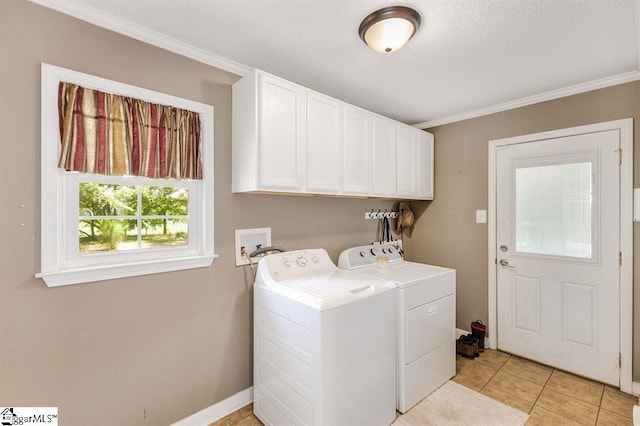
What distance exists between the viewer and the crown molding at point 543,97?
222 centimetres

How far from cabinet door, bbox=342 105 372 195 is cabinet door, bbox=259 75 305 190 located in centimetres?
44

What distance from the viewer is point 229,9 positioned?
1500 millimetres

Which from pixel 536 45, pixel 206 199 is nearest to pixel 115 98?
pixel 206 199

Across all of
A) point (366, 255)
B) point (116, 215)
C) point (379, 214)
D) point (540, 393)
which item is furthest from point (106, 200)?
point (540, 393)

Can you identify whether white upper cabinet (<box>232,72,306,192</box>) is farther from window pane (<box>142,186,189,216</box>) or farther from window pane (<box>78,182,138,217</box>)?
window pane (<box>78,182,138,217</box>)

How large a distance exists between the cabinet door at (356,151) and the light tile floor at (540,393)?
1782 millimetres

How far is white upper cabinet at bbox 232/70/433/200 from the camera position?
1.87 m

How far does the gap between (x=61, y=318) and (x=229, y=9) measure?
5.80ft

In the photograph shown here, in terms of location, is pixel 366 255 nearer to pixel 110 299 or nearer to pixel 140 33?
pixel 110 299

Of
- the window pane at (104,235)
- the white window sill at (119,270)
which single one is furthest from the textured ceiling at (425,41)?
the white window sill at (119,270)

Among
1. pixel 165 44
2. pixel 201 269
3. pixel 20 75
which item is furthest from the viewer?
pixel 201 269

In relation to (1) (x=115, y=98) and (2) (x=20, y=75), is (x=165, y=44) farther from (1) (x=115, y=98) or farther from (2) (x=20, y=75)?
(2) (x=20, y=75)

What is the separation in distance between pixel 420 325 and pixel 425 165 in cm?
175

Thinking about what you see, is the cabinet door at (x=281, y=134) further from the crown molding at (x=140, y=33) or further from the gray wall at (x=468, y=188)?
the gray wall at (x=468, y=188)
